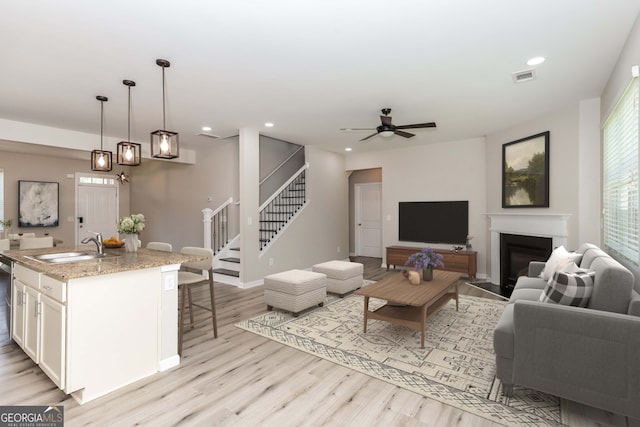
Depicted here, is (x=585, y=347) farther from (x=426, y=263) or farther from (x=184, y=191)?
(x=184, y=191)

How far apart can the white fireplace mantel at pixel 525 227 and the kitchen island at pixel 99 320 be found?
482 centimetres

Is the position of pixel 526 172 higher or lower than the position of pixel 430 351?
higher

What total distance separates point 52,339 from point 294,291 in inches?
91.2

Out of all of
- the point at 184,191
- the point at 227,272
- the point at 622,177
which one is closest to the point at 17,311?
the point at 227,272

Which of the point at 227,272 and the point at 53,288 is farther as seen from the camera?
the point at 227,272

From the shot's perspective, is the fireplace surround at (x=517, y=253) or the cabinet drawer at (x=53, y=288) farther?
the fireplace surround at (x=517, y=253)

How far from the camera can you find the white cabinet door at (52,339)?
224cm

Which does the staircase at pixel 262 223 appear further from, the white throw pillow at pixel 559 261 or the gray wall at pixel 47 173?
the white throw pillow at pixel 559 261

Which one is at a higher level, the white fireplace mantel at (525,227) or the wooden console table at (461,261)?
the white fireplace mantel at (525,227)

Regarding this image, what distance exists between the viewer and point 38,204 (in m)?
7.61

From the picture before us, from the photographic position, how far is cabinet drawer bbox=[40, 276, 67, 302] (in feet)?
7.28

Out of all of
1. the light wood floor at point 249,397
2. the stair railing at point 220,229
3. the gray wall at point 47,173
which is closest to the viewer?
the light wood floor at point 249,397

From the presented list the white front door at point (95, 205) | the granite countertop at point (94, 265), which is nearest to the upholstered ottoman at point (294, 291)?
the granite countertop at point (94, 265)

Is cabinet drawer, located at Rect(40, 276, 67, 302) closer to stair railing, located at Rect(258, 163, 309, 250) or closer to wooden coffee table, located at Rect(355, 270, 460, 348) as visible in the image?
wooden coffee table, located at Rect(355, 270, 460, 348)
